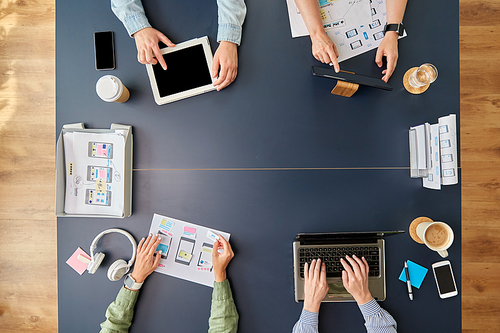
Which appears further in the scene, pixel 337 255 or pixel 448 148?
pixel 337 255

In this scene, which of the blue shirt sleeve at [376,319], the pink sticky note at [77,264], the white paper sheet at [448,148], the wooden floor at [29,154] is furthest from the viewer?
the wooden floor at [29,154]

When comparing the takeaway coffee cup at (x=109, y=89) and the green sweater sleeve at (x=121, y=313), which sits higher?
the takeaway coffee cup at (x=109, y=89)

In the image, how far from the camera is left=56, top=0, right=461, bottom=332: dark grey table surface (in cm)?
113

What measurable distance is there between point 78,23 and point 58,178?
727mm

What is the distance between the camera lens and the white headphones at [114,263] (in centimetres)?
110

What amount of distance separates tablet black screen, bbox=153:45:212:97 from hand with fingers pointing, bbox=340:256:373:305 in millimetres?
1035

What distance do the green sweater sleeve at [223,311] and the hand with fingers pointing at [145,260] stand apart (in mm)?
299

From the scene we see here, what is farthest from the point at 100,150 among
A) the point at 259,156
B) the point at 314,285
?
the point at 314,285

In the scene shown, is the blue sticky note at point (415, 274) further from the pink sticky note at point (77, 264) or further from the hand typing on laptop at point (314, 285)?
the pink sticky note at point (77, 264)

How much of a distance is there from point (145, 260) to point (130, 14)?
1.10 m

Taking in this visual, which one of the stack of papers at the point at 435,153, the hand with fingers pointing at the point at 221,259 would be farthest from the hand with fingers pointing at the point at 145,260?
the stack of papers at the point at 435,153

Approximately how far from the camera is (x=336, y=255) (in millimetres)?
1126

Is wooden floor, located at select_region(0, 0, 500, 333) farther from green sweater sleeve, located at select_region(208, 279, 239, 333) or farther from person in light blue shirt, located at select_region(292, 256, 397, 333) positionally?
person in light blue shirt, located at select_region(292, 256, 397, 333)

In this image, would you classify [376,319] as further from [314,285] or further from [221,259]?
[221,259]
